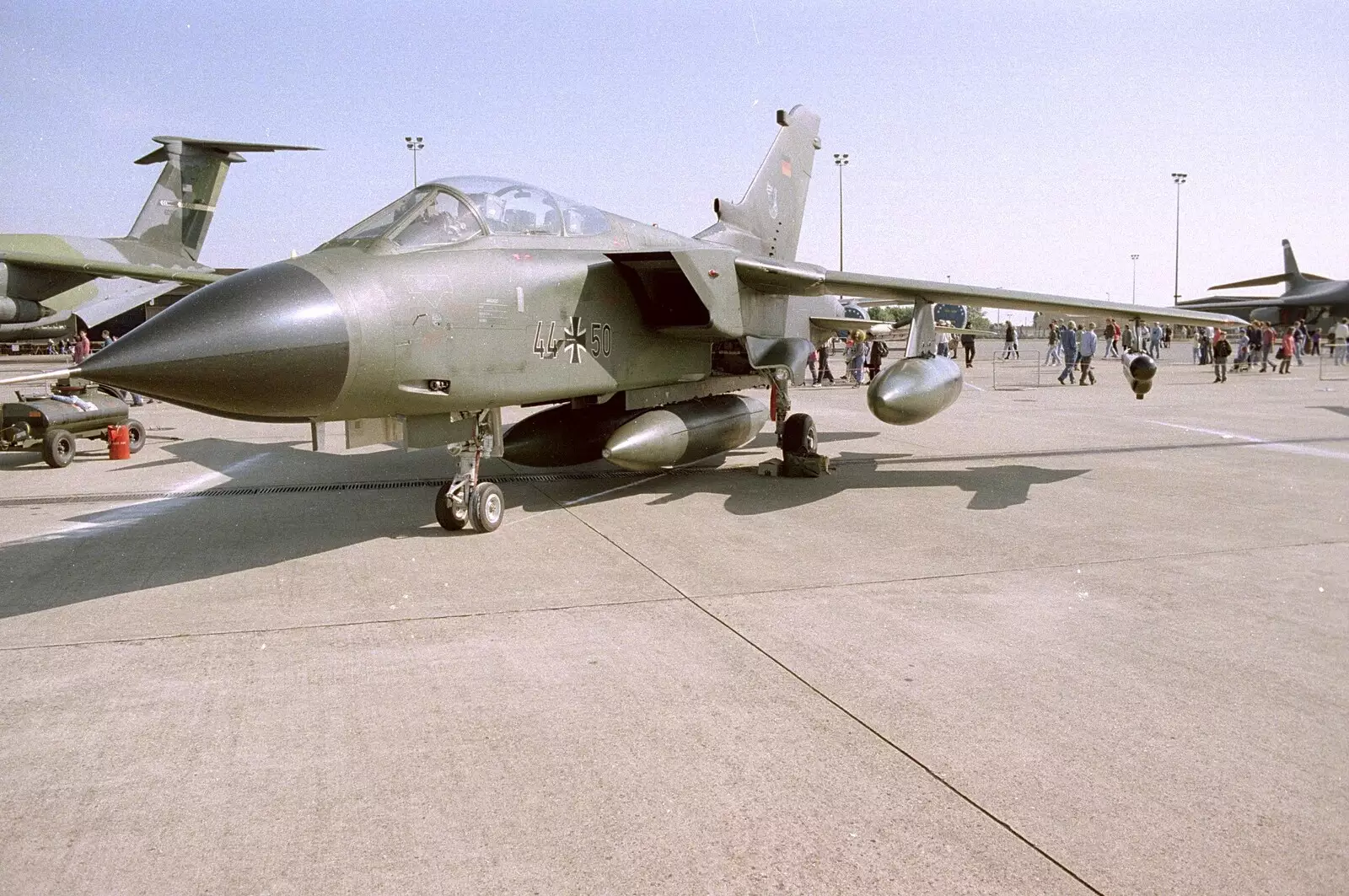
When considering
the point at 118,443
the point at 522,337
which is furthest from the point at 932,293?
the point at 118,443

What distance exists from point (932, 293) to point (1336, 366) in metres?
31.6

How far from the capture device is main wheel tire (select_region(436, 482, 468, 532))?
22.5ft

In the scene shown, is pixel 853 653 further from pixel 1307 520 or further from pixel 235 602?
pixel 1307 520

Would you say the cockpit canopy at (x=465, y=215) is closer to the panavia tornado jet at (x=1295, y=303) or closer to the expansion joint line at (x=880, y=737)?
the expansion joint line at (x=880, y=737)

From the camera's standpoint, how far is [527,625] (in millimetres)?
4711

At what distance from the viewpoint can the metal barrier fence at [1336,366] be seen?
1056 inches

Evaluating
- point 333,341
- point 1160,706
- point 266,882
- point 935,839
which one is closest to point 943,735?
point 935,839

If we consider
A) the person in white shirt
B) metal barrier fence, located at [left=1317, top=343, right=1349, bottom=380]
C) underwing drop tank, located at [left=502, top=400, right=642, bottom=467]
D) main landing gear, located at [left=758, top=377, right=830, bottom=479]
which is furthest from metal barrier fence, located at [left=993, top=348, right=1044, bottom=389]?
underwing drop tank, located at [left=502, top=400, right=642, bottom=467]

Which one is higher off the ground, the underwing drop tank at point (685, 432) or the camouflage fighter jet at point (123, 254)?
the camouflage fighter jet at point (123, 254)

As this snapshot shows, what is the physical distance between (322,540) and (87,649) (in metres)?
2.44

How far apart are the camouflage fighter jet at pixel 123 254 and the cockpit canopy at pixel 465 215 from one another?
11.0 metres

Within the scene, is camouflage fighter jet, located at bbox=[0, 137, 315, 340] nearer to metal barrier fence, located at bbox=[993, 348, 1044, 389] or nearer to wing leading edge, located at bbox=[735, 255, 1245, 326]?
wing leading edge, located at bbox=[735, 255, 1245, 326]

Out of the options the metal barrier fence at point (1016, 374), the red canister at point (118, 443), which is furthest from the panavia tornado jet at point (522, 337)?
the metal barrier fence at point (1016, 374)

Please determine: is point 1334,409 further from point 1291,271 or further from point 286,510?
point 1291,271
